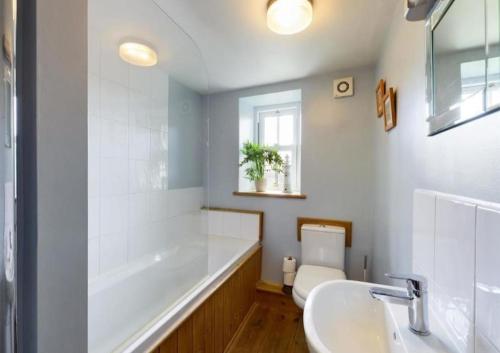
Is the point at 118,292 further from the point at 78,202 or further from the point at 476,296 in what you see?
the point at 476,296

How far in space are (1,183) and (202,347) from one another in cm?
125

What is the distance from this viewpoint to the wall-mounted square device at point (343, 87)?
6.23 ft

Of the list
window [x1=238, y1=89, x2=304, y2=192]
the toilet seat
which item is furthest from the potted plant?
the toilet seat

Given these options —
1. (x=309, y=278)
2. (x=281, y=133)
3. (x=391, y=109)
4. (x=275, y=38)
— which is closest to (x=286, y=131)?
(x=281, y=133)

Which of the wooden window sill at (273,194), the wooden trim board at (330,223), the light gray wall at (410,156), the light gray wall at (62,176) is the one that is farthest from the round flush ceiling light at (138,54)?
the wooden trim board at (330,223)

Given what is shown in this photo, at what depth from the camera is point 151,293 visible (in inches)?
63.3

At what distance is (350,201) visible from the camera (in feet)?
6.38

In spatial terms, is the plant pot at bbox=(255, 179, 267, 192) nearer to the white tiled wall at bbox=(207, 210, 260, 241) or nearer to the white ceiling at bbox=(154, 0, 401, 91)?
the white tiled wall at bbox=(207, 210, 260, 241)

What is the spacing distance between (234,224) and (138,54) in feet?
5.78

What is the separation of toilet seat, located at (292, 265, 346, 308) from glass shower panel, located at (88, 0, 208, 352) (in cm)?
72

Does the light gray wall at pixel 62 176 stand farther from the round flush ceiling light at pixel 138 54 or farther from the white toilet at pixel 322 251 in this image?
the white toilet at pixel 322 251

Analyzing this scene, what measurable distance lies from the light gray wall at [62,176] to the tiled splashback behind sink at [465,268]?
931 millimetres

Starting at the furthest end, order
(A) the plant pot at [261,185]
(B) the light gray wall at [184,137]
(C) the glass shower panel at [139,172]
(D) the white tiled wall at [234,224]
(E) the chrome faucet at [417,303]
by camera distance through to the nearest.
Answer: (A) the plant pot at [261,185] → (D) the white tiled wall at [234,224] → (B) the light gray wall at [184,137] → (C) the glass shower panel at [139,172] → (E) the chrome faucet at [417,303]

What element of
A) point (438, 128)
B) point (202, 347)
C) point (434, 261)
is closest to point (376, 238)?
point (434, 261)
